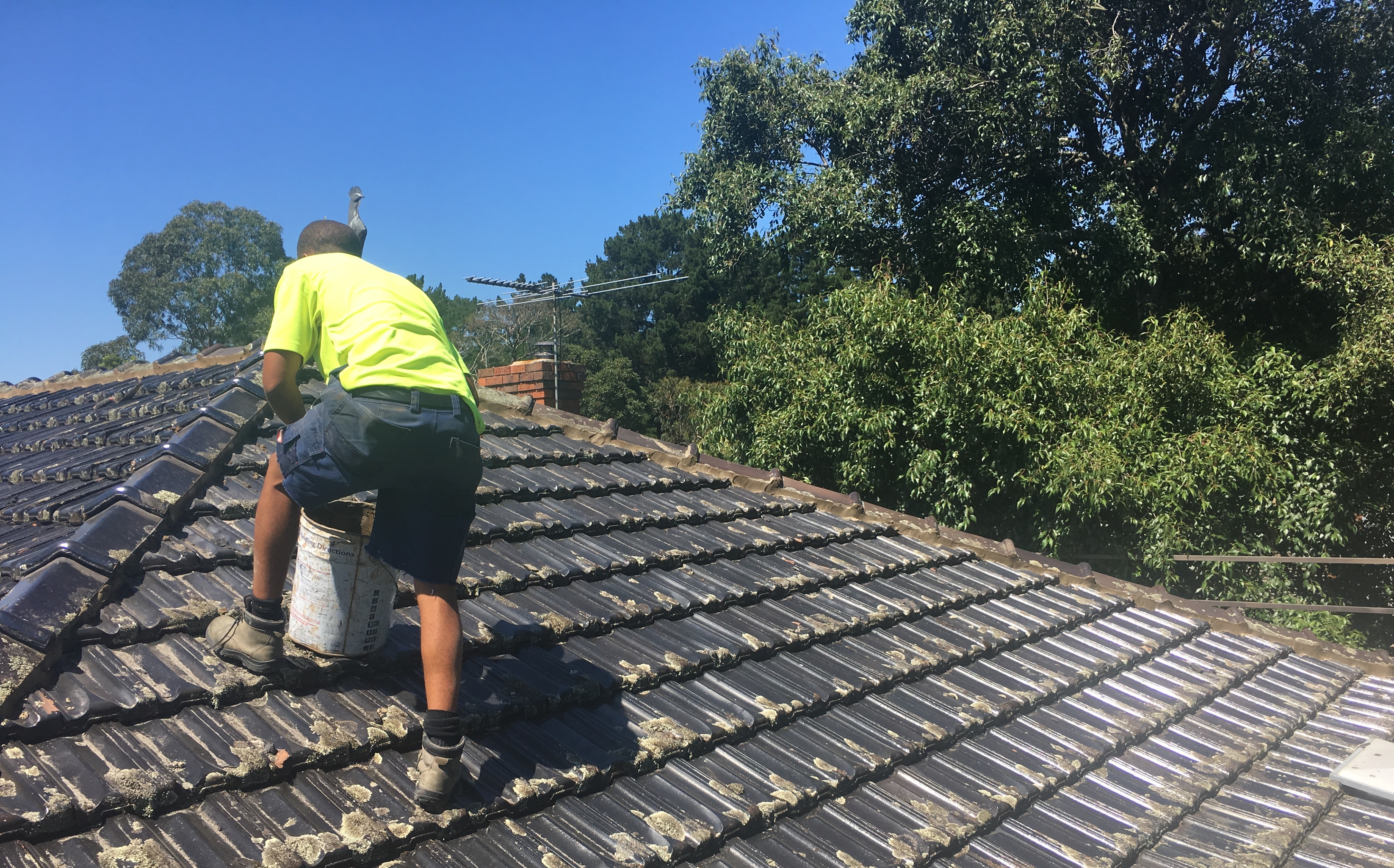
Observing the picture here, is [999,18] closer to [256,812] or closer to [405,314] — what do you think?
[405,314]

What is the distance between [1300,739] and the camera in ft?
14.1

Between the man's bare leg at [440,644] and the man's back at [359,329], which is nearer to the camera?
the man's bare leg at [440,644]

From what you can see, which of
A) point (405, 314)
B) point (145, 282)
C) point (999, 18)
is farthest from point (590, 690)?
point (145, 282)

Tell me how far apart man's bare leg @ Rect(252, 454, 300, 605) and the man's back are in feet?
1.21

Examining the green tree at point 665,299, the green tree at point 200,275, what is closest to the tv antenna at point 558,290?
the green tree at point 665,299

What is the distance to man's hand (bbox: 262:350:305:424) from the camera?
2.70 metres

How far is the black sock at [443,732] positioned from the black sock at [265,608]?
54 cm

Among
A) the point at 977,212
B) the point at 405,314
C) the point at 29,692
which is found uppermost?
the point at 977,212

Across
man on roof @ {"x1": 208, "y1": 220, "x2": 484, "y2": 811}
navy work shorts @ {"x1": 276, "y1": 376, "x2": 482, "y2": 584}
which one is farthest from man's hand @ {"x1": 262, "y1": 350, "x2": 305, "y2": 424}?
navy work shorts @ {"x1": 276, "y1": 376, "x2": 482, "y2": 584}

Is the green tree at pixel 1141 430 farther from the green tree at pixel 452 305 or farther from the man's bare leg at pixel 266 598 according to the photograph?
the green tree at pixel 452 305

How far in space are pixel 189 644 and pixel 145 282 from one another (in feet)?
205

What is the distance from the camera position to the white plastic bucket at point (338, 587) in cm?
262

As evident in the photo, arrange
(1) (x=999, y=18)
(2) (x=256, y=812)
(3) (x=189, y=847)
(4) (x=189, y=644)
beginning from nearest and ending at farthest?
(3) (x=189, y=847) < (2) (x=256, y=812) < (4) (x=189, y=644) < (1) (x=999, y=18)

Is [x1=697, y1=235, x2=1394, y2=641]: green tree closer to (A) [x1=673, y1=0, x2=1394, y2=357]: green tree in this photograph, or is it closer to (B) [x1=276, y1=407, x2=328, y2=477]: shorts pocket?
(A) [x1=673, y1=0, x2=1394, y2=357]: green tree
